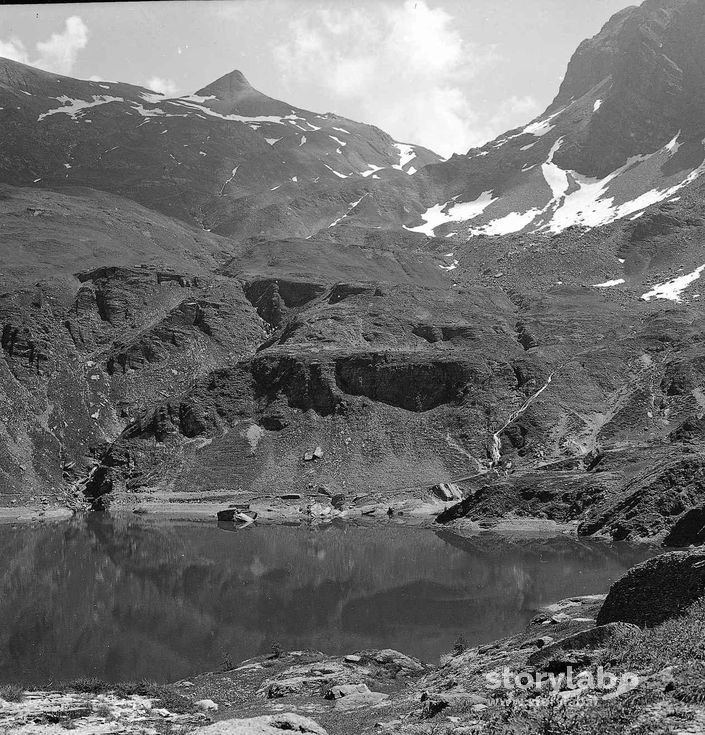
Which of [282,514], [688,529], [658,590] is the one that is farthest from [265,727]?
[282,514]

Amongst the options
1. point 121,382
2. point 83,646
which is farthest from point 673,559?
point 121,382

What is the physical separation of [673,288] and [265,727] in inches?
6959

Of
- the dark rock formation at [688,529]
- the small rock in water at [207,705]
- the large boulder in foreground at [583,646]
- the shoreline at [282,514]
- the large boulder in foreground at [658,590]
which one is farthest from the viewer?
the shoreline at [282,514]

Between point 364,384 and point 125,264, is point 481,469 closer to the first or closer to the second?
point 364,384

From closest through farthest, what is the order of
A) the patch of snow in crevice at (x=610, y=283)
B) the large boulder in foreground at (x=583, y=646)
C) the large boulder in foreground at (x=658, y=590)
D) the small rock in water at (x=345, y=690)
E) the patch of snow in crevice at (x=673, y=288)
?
1. the large boulder in foreground at (x=583, y=646)
2. the large boulder in foreground at (x=658, y=590)
3. the small rock in water at (x=345, y=690)
4. the patch of snow in crevice at (x=673, y=288)
5. the patch of snow in crevice at (x=610, y=283)

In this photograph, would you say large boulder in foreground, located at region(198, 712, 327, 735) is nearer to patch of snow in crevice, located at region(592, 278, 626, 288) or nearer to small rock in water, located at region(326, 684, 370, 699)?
small rock in water, located at region(326, 684, 370, 699)

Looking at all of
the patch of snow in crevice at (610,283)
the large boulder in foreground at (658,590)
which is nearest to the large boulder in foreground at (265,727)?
the large boulder in foreground at (658,590)

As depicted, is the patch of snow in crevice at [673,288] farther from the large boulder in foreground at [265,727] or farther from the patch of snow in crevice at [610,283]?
the large boulder in foreground at [265,727]

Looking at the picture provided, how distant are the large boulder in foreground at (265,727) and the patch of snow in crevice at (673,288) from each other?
548 feet

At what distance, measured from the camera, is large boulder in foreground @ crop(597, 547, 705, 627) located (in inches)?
741

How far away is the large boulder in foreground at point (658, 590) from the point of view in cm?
1881

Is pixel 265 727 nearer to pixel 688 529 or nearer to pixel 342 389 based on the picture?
pixel 688 529

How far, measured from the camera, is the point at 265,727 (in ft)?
51.0

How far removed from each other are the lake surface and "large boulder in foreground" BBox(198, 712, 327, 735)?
1619cm
